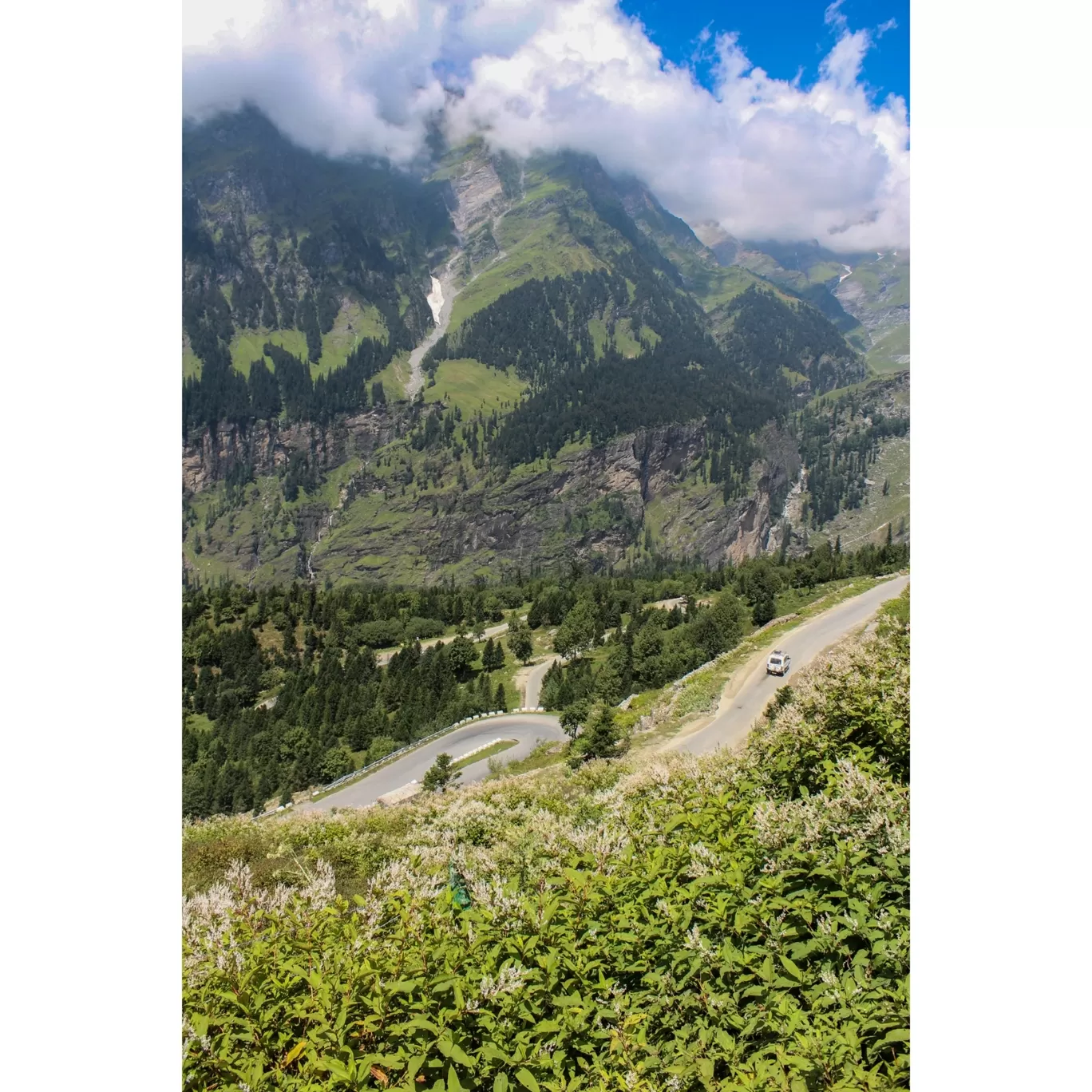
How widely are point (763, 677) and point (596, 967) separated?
4999 mm

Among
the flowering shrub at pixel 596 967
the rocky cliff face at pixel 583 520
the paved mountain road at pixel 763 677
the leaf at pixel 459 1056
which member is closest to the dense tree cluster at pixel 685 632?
the paved mountain road at pixel 763 677

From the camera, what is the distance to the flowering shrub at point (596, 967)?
119 inches

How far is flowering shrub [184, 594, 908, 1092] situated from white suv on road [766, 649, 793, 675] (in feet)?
10.0

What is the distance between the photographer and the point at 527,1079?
2930 millimetres

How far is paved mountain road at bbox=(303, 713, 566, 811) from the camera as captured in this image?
10719 mm

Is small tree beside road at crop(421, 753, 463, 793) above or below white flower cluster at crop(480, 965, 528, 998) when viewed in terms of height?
below

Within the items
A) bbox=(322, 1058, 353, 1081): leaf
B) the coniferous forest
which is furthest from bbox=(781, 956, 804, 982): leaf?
the coniferous forest

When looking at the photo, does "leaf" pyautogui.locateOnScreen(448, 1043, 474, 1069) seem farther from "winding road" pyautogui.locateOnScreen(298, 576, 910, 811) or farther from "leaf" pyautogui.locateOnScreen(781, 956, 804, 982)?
"winding road" pyautogui.locateOnScreen(298, 576, 910, 811)

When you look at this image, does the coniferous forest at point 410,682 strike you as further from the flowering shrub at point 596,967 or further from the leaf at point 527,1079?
the leaf at point 527,1079

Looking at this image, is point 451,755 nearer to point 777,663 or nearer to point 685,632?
point 685,632

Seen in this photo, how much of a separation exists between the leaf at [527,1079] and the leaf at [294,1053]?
945 mm
